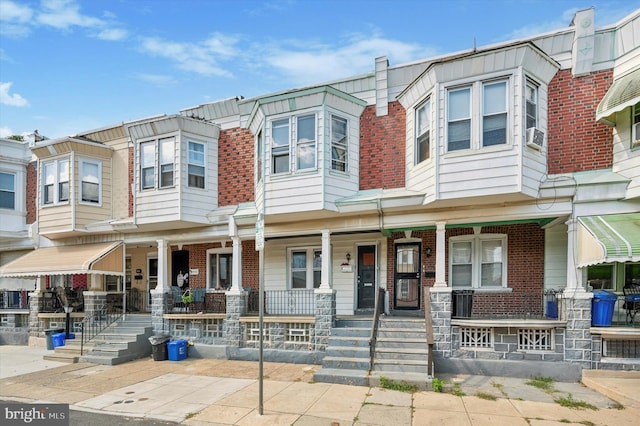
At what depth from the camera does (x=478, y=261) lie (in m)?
10.9

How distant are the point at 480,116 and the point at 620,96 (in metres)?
2.91

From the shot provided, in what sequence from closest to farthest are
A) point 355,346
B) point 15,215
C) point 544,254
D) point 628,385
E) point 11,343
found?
point 628,385 < point 355,346 < point 544,254 < point 11,343 < point 15,215

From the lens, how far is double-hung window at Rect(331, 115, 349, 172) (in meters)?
10.7

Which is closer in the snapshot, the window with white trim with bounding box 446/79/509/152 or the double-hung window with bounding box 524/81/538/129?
the window with white trim with bounding box 446/79/509/152

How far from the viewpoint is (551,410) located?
6738 millimetres

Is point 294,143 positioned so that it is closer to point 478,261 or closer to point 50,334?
point 478,261

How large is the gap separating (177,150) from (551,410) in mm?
11733

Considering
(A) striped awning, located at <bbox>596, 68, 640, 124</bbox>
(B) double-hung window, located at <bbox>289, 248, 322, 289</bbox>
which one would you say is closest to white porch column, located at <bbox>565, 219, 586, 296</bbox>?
(A) striped awning, located at <bbox>596, 68, 640, 124</bbox>

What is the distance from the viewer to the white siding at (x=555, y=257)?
10008 mm

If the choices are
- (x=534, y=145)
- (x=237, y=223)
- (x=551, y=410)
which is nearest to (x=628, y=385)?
(x=551, y=410)

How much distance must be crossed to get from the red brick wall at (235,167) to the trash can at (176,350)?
459 centimetres

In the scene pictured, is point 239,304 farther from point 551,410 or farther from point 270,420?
point 551,410

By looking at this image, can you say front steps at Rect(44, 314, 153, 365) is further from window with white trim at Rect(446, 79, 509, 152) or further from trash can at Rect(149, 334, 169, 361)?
window with white trim at Rect(446, 79, 509, 152)

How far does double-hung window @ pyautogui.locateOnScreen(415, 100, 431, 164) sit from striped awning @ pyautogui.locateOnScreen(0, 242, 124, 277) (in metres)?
10.8
